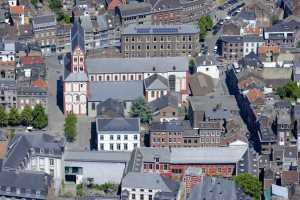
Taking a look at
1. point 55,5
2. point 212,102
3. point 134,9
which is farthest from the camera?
point 55,5

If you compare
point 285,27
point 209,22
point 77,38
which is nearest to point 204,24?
point 209,22

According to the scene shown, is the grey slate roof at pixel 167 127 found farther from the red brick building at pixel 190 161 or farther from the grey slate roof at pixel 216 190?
the grey slate roof at pixel 216 190

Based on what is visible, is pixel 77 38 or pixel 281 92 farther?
pixel 281 92

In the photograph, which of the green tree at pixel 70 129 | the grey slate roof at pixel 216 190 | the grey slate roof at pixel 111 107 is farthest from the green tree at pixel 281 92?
the grey slate roof at pixel 216 190

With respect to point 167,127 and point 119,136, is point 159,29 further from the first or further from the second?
point 119,136

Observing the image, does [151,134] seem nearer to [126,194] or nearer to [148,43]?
[126,194]

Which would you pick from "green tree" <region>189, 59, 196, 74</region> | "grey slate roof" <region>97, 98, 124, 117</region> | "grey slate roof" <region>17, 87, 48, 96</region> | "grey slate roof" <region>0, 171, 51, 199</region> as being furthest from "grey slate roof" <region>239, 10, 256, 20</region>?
"grey slate roof" <region>0, 171, 51, 199</region>
